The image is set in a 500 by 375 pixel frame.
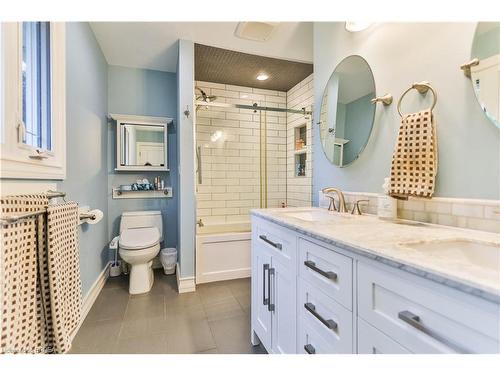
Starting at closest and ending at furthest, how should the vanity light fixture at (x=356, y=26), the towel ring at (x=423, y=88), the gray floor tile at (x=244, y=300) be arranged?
the towel ring at (x=423, y=88), the vanity light fixture at (x=356, y=26), the gray floor tile at (x=244, y=300)

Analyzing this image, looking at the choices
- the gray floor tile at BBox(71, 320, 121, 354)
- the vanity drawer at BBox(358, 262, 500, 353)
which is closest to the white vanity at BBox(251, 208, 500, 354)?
the vanity drawer at BBox(358, 262, 500, 353)

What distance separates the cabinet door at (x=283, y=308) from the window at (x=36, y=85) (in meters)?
1.38

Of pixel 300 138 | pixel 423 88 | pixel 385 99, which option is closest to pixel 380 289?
pixel 423 88

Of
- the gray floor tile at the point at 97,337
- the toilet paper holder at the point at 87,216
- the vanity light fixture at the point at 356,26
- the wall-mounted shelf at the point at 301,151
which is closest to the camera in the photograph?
the vanity light fixture at the point at 356,26

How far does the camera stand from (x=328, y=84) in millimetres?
1866

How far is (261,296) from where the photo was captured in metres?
1.48

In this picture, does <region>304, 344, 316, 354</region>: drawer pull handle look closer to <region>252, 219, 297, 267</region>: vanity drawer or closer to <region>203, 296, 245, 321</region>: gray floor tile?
<region>252, 219, 297, 267</region>: vanity drawer

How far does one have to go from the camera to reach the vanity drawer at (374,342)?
629 mm

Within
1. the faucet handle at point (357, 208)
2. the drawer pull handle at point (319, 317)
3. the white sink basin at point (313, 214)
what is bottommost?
the drawer pull handle at point (319, 317)

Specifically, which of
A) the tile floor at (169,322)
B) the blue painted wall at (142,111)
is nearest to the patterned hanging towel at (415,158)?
the tile floor at (169,322)

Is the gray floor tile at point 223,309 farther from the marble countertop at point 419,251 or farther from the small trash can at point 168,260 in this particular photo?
the marble countertop at point 419,251

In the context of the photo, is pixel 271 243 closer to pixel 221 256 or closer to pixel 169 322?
pixel 169 322

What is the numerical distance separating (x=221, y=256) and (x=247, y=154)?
159 cm

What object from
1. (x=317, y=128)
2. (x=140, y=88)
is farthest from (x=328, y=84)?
(x=140, y=88)
